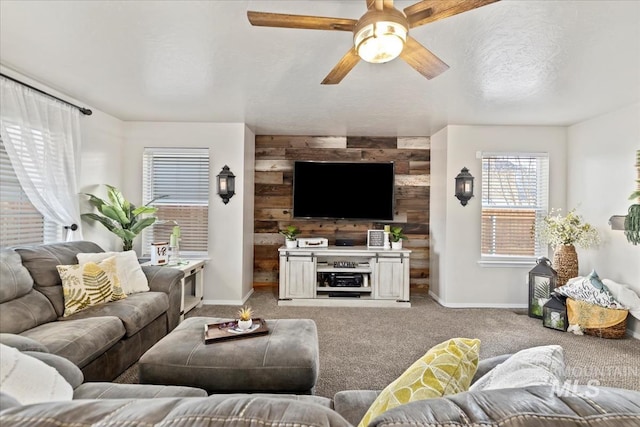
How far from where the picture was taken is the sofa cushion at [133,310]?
2.43 metres

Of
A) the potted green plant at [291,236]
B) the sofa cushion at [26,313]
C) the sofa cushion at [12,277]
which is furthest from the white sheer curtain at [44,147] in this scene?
the potted green plant at [291,236]

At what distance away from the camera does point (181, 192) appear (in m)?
4.37

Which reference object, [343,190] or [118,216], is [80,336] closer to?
[118,216]

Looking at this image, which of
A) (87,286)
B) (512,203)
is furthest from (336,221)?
(87,286)

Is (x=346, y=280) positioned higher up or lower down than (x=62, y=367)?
lower down

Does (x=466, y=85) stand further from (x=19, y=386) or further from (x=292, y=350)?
(x=19, y=386)

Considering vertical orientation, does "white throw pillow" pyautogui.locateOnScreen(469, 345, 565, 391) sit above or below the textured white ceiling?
below

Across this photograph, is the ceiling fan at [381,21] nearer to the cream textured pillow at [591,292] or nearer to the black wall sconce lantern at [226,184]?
the black wall sconce lantern at [226,184]

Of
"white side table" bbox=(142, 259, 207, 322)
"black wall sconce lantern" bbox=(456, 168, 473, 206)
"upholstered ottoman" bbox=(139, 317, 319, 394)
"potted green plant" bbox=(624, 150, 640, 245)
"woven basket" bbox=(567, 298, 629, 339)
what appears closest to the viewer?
"upholstered ottoman" bbox=(139, 317, 319, 394)

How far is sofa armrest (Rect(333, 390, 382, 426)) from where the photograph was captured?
1.23 meters

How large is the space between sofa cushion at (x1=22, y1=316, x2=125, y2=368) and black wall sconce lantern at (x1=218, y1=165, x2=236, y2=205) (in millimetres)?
2170

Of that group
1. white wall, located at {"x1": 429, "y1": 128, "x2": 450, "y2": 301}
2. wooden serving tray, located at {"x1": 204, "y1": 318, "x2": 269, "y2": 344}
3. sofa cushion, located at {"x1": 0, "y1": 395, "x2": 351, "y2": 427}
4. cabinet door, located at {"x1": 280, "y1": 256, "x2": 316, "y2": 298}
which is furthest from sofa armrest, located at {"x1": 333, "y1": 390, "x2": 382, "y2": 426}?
white wall, located at {"x1": 429, "y1": 128, "x2": 450, "y2": 301}

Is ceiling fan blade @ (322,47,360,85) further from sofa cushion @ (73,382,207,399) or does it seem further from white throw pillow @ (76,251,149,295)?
white throw pillow @ (76,251,149,295)

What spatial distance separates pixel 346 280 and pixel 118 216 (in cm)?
294
